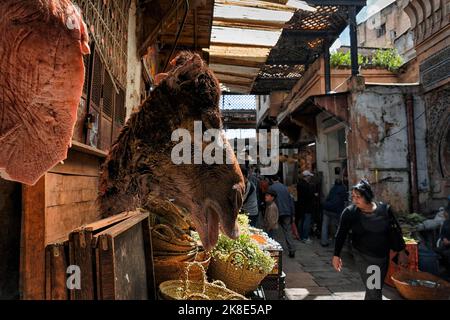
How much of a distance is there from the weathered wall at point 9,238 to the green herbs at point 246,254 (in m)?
1.90

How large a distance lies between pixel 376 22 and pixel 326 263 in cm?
2751

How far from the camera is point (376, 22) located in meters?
27.9

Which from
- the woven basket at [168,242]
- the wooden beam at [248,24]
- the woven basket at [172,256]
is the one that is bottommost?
the woven basket at [172,256]

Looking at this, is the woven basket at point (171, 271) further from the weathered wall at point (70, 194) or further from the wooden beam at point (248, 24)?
the wooden beam at point (248, 24)

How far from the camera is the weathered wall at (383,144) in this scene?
29.0ft

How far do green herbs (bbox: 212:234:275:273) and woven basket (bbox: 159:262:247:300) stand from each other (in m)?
0.33

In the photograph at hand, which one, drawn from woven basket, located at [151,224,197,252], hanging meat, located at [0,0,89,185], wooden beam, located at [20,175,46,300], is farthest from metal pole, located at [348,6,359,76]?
hanging meat, located at [0,0,89,185]

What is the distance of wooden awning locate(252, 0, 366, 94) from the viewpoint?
944 centimetres

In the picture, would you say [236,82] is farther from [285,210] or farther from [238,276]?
[238,276]

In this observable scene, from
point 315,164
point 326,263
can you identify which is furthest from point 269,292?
point 315,164

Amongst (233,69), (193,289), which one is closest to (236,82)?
(233,69)

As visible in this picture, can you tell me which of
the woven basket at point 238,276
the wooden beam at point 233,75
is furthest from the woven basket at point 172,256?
the wooden beam at point 233,75

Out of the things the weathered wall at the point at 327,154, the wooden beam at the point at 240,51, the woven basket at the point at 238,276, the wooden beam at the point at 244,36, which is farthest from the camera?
the weathered wall at the point at 327,154
